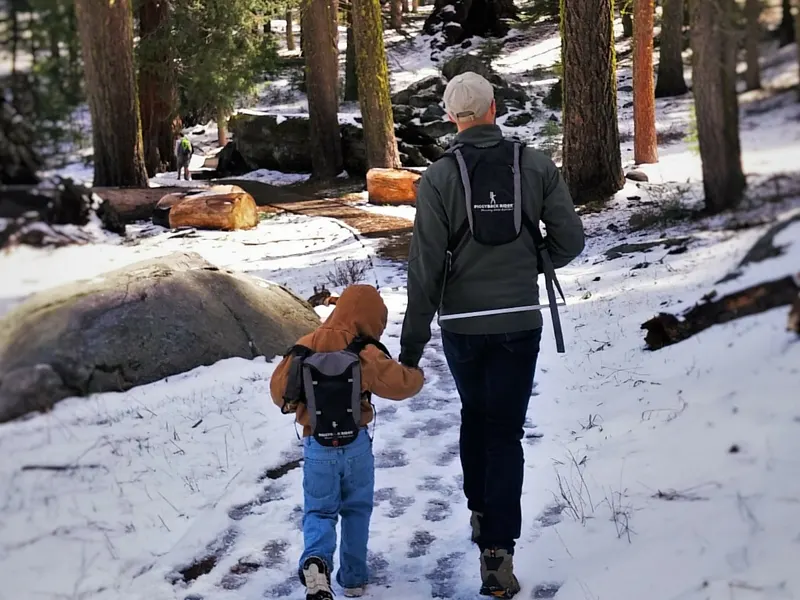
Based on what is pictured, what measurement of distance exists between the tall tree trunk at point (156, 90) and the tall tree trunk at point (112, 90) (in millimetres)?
223

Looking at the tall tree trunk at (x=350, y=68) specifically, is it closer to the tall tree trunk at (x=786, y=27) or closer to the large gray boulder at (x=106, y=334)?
the large gray boulder at (x=106, y=334)

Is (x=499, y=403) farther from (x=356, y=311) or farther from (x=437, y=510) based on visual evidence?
(x=437, y=510)

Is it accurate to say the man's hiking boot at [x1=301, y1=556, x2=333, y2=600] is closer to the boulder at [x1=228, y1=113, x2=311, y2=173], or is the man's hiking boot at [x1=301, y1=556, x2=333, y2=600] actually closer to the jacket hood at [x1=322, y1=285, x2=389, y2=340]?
the jacket hood at [x1=322, y1=285, x2=389, y2=340]

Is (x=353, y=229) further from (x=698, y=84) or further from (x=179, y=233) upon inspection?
(x=698, y=84)

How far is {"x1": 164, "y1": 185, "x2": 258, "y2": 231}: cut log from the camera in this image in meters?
1.87

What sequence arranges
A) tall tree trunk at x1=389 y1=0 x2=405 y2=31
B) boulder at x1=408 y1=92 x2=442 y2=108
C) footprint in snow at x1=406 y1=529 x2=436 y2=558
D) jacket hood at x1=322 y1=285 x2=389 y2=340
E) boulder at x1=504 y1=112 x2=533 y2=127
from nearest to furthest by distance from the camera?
jacket hood at x1=322 y1=285 x2=389 y2=340
footprint in snow at x1=406 y1=529 x2=436 y2=558
boulder at x1=504 y1=112 x2=533 y2=127
tall tree trunk at x1=389 y1=0 x2=405 y2=31
boulder at x1=408 y1=92 x2=442 y2=108

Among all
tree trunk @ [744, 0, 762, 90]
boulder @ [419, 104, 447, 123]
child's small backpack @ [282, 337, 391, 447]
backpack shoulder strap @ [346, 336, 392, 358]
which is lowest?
child's small backpack @ [282, 337, 391, 447]

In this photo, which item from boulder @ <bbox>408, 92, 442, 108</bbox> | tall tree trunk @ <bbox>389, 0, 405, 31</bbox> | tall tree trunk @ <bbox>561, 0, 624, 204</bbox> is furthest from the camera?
boulder @ <bbox>408, 92, 442, 108</bbox>

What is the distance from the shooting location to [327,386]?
2316mm

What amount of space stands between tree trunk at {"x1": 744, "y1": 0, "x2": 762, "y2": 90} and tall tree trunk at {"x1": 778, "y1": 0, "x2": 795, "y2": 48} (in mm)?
37

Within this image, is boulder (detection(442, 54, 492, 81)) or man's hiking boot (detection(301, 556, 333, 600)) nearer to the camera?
man's hiking boot (detection(301, 556, 333, 600))

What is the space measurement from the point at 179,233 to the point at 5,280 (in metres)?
0.80

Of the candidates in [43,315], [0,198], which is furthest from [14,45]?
[43,315]

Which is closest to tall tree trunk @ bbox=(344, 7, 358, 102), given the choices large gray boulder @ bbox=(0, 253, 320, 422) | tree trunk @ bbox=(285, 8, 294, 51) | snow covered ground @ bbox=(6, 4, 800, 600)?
tree trunk @ bbox=(285, 8, 294, 51)
